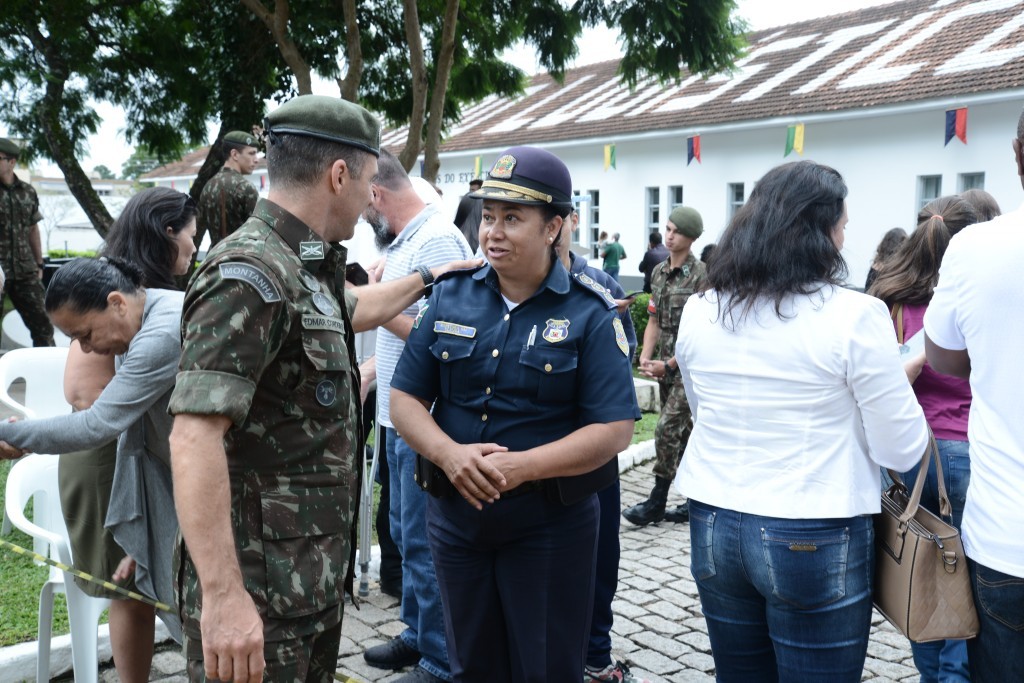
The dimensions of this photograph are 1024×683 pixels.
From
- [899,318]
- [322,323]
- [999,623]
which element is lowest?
[999,623]

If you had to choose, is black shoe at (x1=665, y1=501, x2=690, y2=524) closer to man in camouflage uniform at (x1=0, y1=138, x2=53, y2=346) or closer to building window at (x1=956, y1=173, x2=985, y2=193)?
man in camouflage uniform at (x1=0, y1=138, x2=53, y2=346)

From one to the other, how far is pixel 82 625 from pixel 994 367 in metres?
3.13

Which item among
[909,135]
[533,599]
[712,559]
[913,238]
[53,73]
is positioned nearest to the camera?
[712,559]

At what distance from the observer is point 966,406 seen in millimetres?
3314

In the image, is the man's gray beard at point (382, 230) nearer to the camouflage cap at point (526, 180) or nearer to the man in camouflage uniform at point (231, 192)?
the camouflage cap at point (526, 180)

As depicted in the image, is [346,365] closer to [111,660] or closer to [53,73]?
A: [111,660]

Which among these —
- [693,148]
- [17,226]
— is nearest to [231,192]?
[17,226]

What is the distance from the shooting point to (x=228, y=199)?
648cm

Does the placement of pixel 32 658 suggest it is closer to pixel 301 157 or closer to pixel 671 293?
pixel 301 157

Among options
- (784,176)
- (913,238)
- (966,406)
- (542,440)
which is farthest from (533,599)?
(913,238)

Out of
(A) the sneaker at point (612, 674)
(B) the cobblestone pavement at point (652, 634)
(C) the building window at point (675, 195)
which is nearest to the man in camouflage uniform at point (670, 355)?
(B) the cobblestone pavement at point (652, 634)

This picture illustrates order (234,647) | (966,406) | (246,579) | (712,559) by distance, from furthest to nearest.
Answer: (966,406) → (712,559) → (246,579) → (234,647)

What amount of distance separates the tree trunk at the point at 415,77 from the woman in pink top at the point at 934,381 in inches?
203

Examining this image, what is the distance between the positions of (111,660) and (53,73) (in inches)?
308
